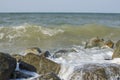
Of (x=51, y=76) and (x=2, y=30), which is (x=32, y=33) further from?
(x=51, y=76)

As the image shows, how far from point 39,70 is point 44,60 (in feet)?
1.06

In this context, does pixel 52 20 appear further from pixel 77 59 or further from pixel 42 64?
pixel 42 64

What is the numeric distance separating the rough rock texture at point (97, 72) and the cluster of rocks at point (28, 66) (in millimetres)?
545

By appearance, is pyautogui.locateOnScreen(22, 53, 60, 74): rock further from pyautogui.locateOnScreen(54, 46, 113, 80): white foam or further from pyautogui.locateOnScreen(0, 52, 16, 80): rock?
pyautogui.locateOnScreen(0, 52, 16, 80): rock

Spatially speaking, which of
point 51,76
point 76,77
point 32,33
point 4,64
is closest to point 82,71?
point 76,77

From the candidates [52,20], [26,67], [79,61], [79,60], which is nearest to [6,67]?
[26,67]

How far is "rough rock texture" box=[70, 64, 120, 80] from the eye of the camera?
7.48 meters

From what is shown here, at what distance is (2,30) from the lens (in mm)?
21688

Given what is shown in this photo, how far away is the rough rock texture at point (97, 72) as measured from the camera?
7480 mm

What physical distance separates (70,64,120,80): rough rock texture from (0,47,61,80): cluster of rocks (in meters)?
0.55

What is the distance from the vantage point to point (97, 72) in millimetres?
7516

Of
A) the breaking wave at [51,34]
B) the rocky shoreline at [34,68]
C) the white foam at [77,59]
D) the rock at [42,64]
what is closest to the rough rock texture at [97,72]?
the rocky shoreline at [34,68]

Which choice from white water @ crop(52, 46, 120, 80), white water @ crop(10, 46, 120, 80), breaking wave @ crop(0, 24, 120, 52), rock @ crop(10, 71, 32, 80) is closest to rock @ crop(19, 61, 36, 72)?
white water @ crop(10, 46, 120, 80)

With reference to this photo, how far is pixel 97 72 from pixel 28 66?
165 cm
